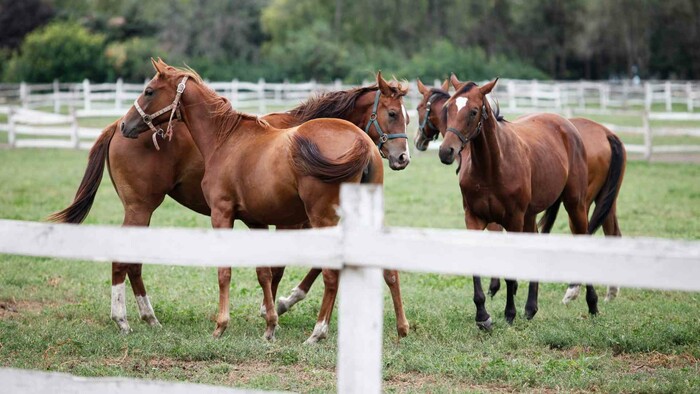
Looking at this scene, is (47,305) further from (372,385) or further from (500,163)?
(372,385)

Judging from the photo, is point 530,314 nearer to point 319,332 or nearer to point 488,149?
point 488,149

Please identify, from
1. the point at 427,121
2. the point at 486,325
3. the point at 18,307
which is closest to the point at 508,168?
the point at 427,121

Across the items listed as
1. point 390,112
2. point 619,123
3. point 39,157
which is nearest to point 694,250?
point 390,112

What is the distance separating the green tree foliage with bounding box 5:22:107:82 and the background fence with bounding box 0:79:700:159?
2798 millimetres

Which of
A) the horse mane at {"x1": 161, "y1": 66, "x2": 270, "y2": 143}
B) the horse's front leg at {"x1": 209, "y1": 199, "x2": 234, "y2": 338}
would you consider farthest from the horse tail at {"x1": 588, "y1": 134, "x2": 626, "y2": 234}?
the horse's front leg at {"x1": 209, "y1": 199, "x2": 234, "y2": 338}

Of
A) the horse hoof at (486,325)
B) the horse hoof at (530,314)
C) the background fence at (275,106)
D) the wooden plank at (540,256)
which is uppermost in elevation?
the wooden plank at (540,256)

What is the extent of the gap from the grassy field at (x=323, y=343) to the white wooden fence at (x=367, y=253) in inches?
89.4

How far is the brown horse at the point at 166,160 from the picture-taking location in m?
7.86

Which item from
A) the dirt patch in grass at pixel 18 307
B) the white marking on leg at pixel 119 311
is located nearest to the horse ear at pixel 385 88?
the white marking on leg at pixel 119 311

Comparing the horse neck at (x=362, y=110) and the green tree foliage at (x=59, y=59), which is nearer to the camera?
the horse neck at (x=362, y=110)

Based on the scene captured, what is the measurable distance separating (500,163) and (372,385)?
4.90 metres

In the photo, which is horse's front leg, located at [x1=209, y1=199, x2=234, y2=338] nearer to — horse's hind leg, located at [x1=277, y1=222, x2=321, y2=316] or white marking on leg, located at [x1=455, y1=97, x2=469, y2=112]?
horse's hind leg, located at [x1=277, y1=222, x2=321, y2=316]

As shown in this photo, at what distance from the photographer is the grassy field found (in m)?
5.70

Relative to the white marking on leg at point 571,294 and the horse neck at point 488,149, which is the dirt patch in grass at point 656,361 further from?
the white marking on leg at point 571,294
